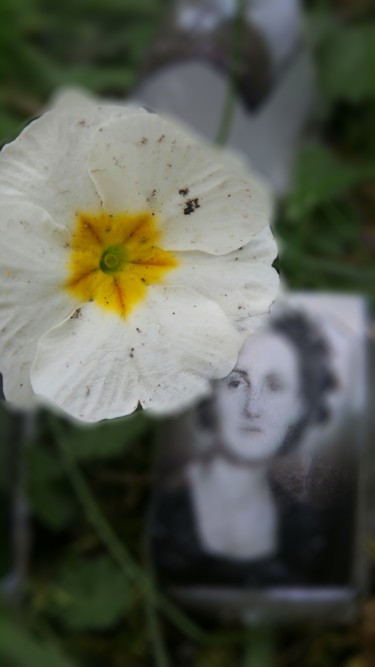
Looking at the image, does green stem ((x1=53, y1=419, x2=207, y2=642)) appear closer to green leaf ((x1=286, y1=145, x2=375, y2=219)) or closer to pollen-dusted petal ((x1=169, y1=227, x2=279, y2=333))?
green leaf ((x1=286, y1=145, x2=375, y2=219))

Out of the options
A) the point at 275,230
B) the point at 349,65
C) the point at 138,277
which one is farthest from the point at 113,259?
the point at 349,65

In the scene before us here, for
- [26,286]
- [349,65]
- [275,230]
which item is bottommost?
[26,286]

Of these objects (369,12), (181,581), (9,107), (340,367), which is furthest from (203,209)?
(369,12)

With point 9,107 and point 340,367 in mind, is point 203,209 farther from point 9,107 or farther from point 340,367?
point 9,107

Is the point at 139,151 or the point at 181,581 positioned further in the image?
the point at 181,581

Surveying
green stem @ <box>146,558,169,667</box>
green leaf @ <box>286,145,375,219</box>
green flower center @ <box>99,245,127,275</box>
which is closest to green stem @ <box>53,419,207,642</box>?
green stem @ <box>146,558,169,667</box>

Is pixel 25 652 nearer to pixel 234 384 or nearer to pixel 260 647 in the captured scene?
pixel 260 647

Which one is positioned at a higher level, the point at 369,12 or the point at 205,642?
the point at 369,12
